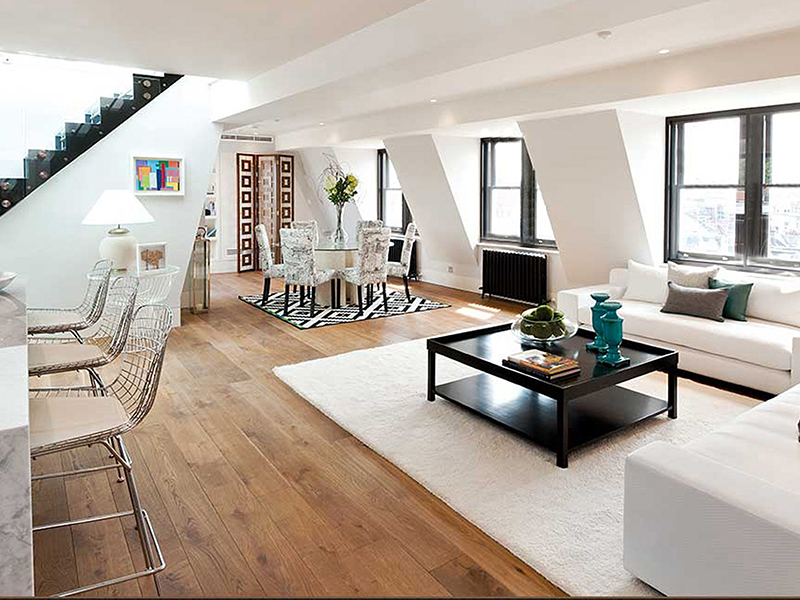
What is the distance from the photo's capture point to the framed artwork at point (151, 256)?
5891 mm

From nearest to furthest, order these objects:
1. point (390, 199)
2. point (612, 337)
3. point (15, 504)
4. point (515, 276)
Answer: point (15, 504) → point (612, 337) → point (515, 276) → point (390, 199)

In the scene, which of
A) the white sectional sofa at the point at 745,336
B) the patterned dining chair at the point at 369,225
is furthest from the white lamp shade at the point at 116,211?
the white sectional sofa at the point at 745,336

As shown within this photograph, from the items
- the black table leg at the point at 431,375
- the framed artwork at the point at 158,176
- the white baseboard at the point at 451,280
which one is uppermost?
the framed artwork at the point at 158,176

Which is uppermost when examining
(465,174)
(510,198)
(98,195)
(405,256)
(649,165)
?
(465,174)

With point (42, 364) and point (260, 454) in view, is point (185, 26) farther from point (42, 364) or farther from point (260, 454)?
point (260, 454)

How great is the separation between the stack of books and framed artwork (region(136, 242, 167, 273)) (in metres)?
3.85

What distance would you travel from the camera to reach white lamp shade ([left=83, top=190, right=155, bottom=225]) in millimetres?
5145

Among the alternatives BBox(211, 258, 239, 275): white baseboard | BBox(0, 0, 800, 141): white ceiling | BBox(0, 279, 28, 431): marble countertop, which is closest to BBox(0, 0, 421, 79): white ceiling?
BBox(0, 0, 800, 141): white ceiling

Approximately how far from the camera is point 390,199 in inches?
430

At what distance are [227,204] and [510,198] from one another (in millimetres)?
5212

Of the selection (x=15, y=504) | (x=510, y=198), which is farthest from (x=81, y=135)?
(x=510, y=198)

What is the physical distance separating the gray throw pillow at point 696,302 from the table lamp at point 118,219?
4460mm

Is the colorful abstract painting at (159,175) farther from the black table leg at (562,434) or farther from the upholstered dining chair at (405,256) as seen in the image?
the black table leg at (562,434)

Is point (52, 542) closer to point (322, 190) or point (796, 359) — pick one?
point (796, 359)
